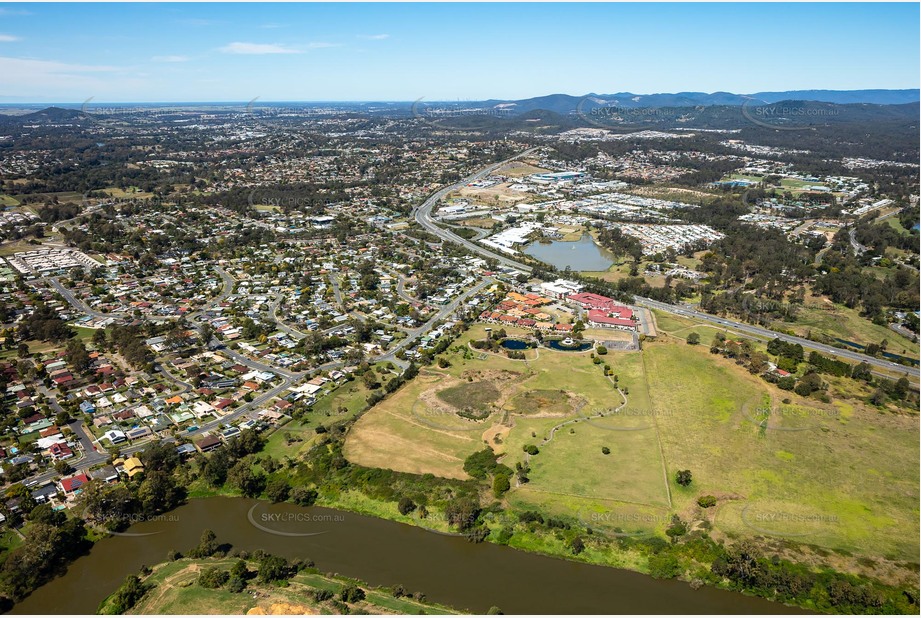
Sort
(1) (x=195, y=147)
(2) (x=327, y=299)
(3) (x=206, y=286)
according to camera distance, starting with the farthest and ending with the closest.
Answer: (1) (x=195, y=147) → (3) (x=206, y=286) → (2) (x=327, y=299)

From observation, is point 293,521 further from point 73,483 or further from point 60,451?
point 60,451

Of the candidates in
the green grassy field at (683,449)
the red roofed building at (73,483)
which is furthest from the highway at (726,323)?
the red roofed building at (73,483)

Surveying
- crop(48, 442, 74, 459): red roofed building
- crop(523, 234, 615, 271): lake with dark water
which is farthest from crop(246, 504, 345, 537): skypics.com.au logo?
crop(523, 234, 615, 271): lake with dark water

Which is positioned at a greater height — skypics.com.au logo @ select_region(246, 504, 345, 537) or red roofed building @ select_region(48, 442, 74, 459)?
red roofed building @ select_region(48, 442, 74, 459)

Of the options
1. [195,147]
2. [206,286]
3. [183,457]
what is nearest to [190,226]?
[206,286]

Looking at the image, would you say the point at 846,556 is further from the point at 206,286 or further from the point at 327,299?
the point at 206,286

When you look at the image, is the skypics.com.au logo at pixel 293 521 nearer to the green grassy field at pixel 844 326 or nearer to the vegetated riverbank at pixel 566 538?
the vegetated riverbank at pixel 566 538

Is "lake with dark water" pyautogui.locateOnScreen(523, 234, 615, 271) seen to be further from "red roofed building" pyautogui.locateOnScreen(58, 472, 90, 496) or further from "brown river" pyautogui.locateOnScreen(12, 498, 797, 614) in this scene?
"red roofed building" pyautogui.locateOnScreen(58, 472, 90, 496)

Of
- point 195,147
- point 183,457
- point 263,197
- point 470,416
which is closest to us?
point 183,457

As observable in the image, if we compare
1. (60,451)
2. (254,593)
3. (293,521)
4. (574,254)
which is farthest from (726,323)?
(60,451)
